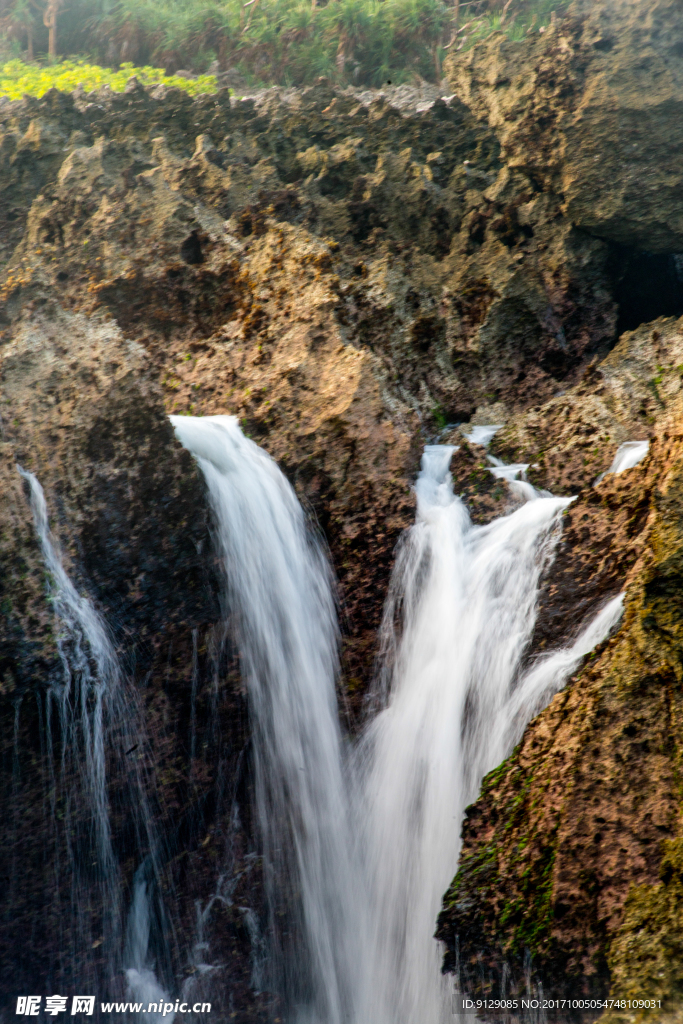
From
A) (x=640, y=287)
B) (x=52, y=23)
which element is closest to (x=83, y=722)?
(x=640, y=287)

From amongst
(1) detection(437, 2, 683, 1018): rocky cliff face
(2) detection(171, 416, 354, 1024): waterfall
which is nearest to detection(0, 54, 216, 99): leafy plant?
(2) detection(171, 416, 354, 1024): waterfall

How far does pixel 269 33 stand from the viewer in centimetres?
996

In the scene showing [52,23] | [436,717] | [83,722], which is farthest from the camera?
[52,23]

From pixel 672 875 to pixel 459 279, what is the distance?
508 centimetres

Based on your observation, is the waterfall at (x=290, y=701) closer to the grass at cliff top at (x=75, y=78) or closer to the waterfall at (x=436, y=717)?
the waterfall at (x=436, y=717)

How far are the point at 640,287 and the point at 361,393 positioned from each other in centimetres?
295

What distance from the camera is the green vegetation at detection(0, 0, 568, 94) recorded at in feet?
32.4

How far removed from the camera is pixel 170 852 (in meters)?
4.09

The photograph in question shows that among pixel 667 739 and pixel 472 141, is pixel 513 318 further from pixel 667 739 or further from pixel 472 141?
pixel 667 739

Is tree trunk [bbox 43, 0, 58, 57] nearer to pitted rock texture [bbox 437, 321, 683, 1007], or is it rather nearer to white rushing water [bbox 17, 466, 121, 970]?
white rushing water [bbox 17, 466, 121, 970]

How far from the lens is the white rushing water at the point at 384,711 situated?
3.80m

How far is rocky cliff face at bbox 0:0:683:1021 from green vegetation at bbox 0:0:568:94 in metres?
3.30

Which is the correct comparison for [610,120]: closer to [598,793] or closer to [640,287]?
[640,287]

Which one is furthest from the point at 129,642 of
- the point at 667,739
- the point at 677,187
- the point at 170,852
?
the point at 677,187
